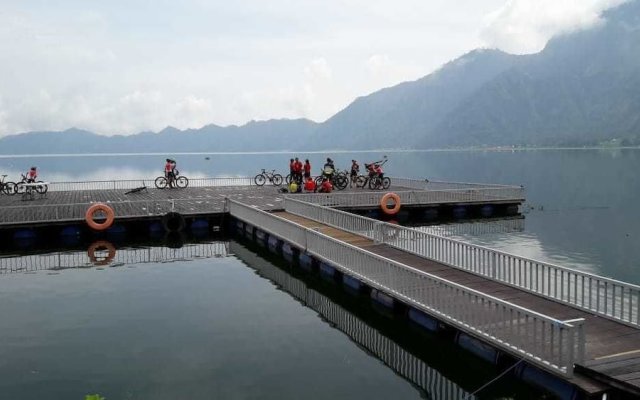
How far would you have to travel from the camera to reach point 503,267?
18109mm

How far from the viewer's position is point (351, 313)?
67.7 ft

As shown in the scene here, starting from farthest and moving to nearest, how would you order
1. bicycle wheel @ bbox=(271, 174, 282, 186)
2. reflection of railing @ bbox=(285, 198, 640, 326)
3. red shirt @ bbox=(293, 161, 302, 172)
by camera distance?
1. bicycle wheel @ bbox=(271, 174, 282, 186)
2. red shirt @ bbox=(293, 161, 302, 172)
3. reflection of railing @ bbox=(285, 198, 640, 326)

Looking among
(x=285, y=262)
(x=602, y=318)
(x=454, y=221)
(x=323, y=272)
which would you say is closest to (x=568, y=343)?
(x=602, y=318)

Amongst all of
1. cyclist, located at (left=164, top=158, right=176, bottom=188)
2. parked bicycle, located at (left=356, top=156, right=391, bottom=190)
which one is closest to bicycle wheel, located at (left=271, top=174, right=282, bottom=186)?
parked bicycle, located at (left=356, top=156, right=391, bottom=190)

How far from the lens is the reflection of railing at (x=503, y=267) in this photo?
16.2 metres

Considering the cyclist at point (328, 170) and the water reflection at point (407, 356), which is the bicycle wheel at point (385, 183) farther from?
the water reflection at point (407, 356)

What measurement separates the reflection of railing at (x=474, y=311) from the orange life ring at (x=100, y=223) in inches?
698

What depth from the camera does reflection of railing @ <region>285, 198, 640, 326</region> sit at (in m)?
16.2

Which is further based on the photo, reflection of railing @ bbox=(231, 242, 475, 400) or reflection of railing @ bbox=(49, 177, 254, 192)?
reflection of railing @ bbox=(49, 177, 254, 192)

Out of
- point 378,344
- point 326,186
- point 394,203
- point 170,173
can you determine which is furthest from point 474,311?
point 170,173

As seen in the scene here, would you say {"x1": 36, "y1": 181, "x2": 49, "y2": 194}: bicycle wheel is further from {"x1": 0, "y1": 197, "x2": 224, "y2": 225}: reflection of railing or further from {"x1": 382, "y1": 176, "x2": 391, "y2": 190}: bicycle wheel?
{"x1": 382, "y1": 176, "x2": 391, "y2": 190}: bicycle wheel

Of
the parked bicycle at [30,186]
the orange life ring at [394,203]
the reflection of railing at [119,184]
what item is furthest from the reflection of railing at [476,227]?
the parked bicycle at [30,186]

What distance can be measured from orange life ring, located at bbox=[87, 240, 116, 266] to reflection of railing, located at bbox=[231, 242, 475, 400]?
31.6 feet

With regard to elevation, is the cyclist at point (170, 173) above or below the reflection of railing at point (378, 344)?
above
